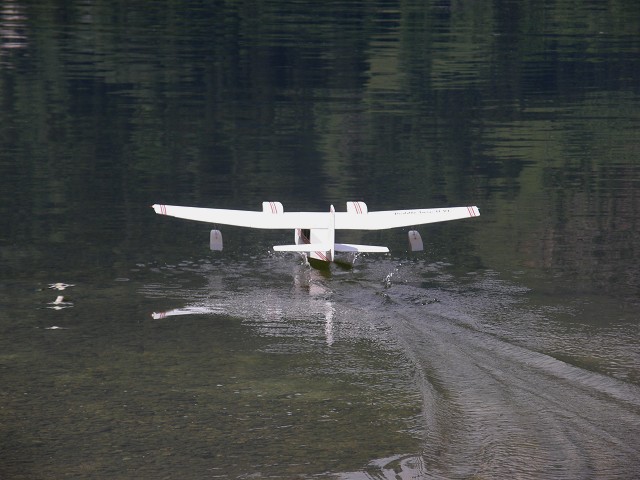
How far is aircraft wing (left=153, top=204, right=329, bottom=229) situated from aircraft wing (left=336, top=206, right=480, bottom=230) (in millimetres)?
714

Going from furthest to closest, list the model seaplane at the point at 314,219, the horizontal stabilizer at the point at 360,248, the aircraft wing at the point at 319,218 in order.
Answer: the aircraft wing at the point at 319,218 < the model seaplane at the point at 314,219 < the horizontal stabilizer at the point at 360,248

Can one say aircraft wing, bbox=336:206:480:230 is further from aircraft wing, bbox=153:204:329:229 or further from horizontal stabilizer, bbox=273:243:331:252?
horizontal stabilizer, bbox=273:243:331:252

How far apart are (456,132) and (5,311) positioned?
3293cm

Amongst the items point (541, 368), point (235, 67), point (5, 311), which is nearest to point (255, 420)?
point (541, 368)

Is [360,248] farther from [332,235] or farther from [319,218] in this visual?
[319,218]

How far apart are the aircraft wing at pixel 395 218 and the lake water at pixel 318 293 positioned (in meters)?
1.00

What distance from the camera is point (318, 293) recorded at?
27.2 metres

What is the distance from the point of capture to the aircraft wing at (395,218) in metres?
30.9

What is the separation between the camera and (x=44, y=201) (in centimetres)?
3784

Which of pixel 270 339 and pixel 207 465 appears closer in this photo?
pixel 207 465

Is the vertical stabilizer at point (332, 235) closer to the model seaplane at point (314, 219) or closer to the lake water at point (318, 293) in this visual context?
the lake water at point (318, 293)

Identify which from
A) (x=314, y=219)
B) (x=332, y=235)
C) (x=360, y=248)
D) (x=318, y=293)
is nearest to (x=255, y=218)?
(x=314, y=219)

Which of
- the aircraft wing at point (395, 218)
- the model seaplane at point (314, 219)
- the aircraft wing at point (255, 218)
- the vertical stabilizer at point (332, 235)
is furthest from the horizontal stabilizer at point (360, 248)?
the aircraft wing at point (395, 218)

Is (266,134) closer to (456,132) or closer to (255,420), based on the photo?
(456,132)
